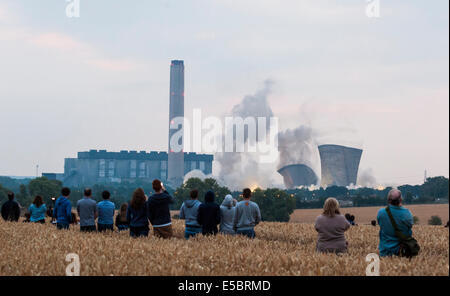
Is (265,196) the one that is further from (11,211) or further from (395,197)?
(395,197)

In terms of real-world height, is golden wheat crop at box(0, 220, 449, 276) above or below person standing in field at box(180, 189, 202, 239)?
below

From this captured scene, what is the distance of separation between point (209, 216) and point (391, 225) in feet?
24.4

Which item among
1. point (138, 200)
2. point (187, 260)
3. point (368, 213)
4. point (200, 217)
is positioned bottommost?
point (368, 213)

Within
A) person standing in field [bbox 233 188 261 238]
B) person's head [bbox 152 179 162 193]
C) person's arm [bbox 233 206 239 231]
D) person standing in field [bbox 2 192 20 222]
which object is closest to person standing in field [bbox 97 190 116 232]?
person's head [bbox 152 179 162 193]

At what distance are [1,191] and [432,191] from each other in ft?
370

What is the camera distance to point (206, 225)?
59.2 feet

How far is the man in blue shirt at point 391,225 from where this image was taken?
11.6 metres

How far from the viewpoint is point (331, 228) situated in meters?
13.7

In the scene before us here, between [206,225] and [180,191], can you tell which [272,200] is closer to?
[180,191]

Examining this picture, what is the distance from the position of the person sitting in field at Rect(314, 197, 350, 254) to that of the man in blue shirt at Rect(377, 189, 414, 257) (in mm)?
1769

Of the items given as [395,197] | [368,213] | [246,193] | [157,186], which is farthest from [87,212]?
[368,213]

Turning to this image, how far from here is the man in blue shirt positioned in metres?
11.6

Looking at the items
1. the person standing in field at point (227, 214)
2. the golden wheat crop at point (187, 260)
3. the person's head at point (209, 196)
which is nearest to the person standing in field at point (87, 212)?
the person's head at point (209, 196)

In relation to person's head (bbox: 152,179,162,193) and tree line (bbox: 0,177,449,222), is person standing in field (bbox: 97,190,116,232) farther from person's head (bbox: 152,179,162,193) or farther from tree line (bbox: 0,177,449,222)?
tree line (bbox: 0,177,449,222)
